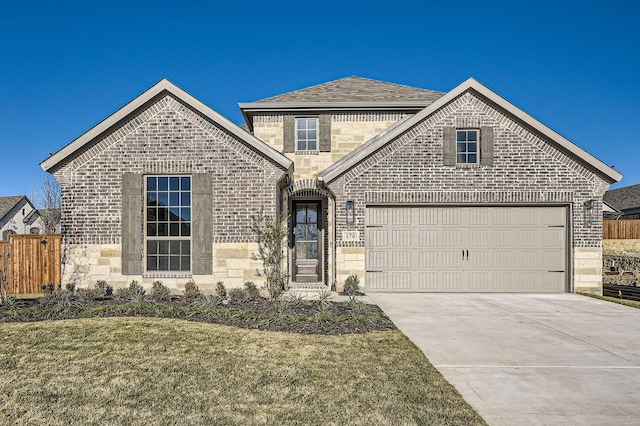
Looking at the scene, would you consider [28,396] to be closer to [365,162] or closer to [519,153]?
[365,162]

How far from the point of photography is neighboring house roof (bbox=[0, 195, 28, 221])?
126 feet

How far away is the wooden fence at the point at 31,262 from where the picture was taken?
38.5 feet

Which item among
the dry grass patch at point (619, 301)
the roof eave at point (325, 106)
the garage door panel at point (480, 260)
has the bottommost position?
the dry grass patch at point (619, 301)

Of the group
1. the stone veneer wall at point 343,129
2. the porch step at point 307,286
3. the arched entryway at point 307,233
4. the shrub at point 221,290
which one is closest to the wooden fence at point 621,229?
the stone veneer wall at point 343,129

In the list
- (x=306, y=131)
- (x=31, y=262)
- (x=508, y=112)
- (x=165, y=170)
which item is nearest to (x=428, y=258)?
(x=508, y=112)

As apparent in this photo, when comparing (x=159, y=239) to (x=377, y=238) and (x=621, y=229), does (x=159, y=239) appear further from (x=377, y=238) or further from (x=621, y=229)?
(x=621, y=229)

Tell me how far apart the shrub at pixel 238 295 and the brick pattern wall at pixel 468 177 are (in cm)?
306

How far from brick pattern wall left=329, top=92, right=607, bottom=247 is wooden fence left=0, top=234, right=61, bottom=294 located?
8277mm

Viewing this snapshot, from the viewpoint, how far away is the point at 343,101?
559 inches

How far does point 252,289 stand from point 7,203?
41236 mm

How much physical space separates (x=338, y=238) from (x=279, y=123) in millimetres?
5100

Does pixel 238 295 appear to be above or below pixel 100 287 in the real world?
below

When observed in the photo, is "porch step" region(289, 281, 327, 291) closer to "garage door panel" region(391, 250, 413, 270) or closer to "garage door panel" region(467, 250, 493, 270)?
"garage door panel" region(391, 250, 413, 270)

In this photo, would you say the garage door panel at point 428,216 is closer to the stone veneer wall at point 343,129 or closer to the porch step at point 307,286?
the porch step at point 307,286
